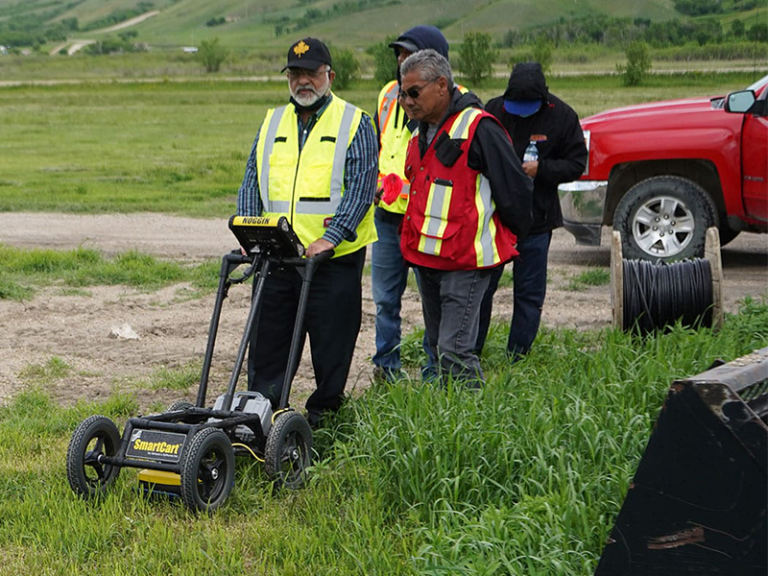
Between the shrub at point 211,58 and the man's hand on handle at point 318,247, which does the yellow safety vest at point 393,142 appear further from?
the shrub at point 211,58

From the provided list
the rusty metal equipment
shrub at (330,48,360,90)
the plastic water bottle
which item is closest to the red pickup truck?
the plastic water bottle

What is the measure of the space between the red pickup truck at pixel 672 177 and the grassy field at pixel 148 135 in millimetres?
6731

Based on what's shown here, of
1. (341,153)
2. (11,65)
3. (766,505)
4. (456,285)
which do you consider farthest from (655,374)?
(11,65)

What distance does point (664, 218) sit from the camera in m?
10.1

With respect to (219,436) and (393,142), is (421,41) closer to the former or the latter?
(393,142)

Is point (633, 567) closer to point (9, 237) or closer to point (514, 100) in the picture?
point (514, 100)

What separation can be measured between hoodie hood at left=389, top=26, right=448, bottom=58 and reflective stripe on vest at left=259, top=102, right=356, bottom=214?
69 centimetres

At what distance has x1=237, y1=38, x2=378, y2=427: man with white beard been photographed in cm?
549

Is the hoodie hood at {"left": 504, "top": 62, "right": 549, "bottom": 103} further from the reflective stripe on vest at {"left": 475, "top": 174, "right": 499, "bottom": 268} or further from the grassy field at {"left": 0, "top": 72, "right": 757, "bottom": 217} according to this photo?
the grassy field at {"left": 0, "top": 72, "right": 757, "bottom": 217}

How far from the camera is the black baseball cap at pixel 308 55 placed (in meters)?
5.37

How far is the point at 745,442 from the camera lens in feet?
9.49

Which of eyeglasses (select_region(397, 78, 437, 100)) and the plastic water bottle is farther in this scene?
the plastic water bottle

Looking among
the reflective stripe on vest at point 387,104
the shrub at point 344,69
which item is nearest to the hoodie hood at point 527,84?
the reflective stripe on vest at point 387,104

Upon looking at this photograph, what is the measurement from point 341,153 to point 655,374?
201 cm
